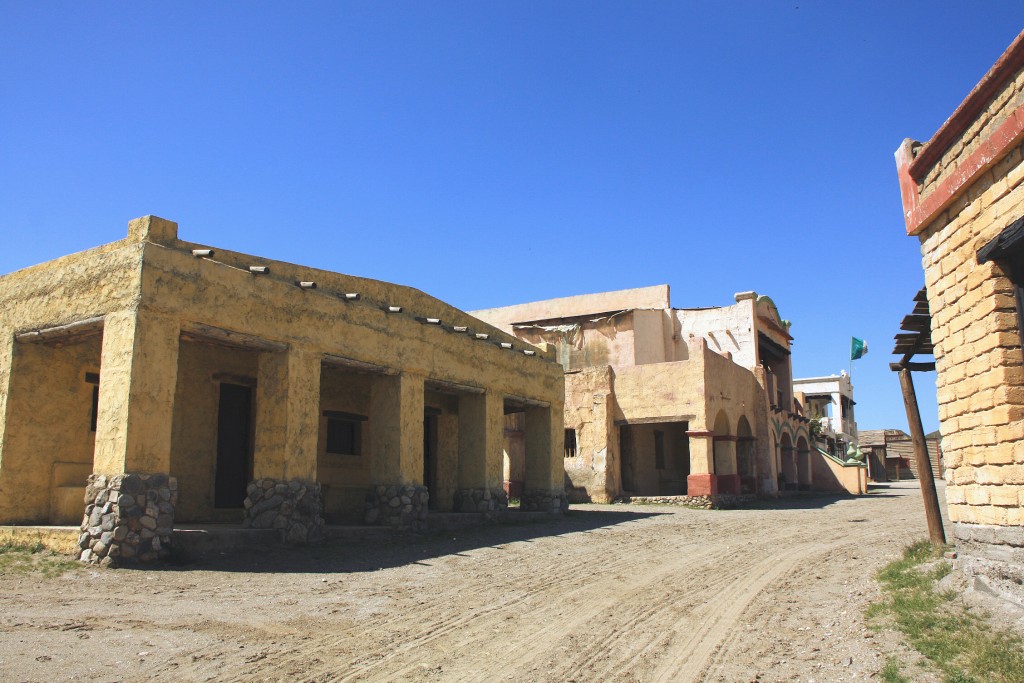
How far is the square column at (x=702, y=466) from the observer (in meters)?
23.2

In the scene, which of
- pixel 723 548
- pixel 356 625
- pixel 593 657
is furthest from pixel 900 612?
pixel 723 548

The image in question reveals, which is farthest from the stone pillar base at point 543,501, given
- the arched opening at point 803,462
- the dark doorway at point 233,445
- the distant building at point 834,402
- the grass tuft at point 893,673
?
the distant building at point 834,402

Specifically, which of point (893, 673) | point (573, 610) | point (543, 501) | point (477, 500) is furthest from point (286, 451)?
point (893, 673)

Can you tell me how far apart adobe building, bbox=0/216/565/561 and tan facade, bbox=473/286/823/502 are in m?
6.31

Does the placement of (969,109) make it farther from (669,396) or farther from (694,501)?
(669,396)

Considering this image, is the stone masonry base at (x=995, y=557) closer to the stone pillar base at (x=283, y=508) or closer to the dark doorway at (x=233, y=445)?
the stone pillar base at (x=283, y=508)

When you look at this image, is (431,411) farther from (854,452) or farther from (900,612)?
(854,452)

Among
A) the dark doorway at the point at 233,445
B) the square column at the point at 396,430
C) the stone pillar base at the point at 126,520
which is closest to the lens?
the stone pillar base at the point at 126,520

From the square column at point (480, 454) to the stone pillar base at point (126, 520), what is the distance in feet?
23.2

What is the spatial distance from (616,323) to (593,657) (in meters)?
24.1

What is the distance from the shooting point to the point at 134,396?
977 cm

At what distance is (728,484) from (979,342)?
1775 centimetres

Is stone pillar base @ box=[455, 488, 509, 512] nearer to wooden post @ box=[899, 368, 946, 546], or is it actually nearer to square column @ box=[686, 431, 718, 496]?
wooden post @ box=[899, 368, 946, 546]

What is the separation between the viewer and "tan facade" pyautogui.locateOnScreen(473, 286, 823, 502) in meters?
24.2
